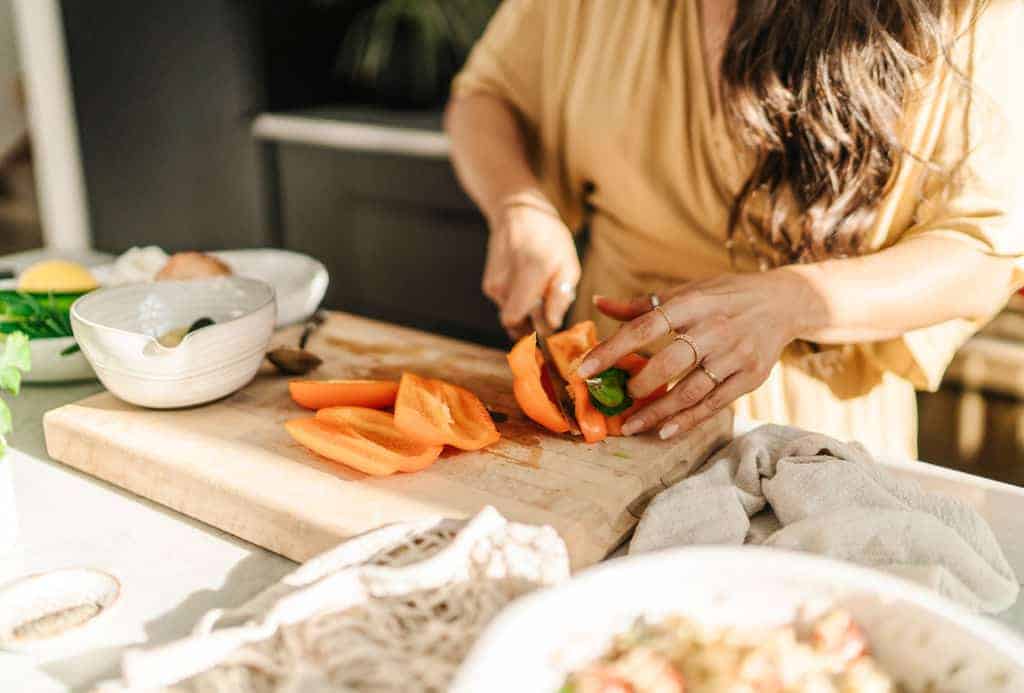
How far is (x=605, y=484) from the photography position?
3.01 ft

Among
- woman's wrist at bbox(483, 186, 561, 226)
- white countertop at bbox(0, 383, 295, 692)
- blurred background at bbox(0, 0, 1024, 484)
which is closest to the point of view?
white countertop at bbox(0, 383, 295, 692)

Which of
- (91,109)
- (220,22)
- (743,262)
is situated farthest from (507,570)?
(91,109)

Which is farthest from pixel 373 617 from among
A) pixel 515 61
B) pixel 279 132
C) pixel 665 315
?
pixel 279 132

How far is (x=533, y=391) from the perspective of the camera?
3.34 ft

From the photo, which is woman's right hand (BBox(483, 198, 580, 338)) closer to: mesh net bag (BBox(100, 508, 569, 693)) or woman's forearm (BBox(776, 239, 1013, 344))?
woman's forearm (BBox(776, 239, 1013, 344))

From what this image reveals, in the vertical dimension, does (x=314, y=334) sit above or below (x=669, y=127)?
below

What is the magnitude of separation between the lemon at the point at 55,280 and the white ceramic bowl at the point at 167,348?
7.3 inches

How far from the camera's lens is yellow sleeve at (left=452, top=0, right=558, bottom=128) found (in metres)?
1.61

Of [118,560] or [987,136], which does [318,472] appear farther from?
[987,136]

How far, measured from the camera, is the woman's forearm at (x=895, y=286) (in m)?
1.15

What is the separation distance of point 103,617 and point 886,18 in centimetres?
108

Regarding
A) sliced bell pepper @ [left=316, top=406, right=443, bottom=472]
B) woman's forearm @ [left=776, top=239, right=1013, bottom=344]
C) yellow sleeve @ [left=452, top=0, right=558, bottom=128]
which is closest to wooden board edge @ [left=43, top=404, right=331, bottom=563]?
sliced bell pepper @ [left=316, top=406, right=443, bottom=472]

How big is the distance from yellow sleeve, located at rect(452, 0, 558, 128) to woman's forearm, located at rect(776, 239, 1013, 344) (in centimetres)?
67

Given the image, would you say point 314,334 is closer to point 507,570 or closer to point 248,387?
point 248,387
